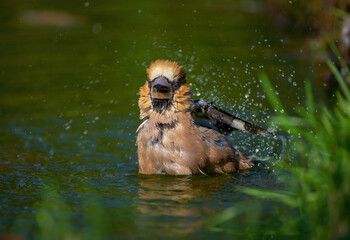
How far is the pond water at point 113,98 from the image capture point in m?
4.95

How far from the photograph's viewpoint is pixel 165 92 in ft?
19.8

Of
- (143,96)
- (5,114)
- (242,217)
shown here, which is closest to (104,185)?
(143,96)

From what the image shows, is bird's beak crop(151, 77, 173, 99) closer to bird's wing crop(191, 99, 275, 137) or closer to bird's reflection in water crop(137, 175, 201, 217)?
bird's wing crop(191, 99, 275, 137)

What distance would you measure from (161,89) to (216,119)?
787 millimetres

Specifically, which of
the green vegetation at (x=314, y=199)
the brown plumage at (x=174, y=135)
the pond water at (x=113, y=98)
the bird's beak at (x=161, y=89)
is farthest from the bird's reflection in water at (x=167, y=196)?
the bird's beak at (x=161, y=89)

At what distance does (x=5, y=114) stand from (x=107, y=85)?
1.92 m

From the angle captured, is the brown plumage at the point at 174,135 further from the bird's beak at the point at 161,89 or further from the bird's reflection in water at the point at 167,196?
the bird's reflection in water at the point at 167,196

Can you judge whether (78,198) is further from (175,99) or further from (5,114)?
(5,114)

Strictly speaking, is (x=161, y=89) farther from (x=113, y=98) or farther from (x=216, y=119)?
(x=113, y=98)

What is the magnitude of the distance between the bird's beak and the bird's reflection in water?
31.8 inches

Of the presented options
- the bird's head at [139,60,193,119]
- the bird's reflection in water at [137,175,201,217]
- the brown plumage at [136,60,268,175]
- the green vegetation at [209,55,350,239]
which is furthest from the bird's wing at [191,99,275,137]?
the green vegetation at [209,55,350,239]

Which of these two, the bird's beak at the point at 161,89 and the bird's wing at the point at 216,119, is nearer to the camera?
the bird's beak at the point at 161,89

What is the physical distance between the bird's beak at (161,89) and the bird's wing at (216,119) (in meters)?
0.39

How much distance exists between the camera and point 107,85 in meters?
10.0
